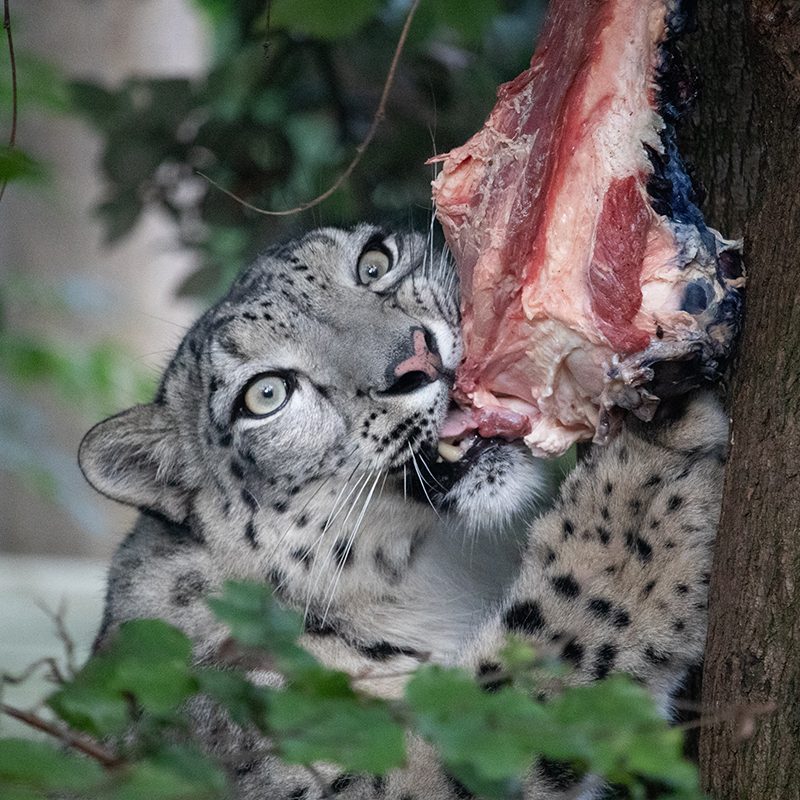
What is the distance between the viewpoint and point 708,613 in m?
2.03

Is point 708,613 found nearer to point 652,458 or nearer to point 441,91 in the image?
point 652,458

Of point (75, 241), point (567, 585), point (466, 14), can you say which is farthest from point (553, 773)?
point (75, 241)

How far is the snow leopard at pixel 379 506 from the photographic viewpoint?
2.16 metres

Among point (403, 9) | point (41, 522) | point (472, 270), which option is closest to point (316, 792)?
point (472, 270)

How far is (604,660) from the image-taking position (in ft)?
7.06

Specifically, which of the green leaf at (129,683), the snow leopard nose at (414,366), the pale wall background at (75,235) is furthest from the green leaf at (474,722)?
the pale wall background at (75,235)

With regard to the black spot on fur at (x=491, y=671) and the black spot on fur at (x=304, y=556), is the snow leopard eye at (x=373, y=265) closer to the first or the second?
the black spot on fur at (x=304, y=556)

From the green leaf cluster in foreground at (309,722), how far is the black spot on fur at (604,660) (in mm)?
743

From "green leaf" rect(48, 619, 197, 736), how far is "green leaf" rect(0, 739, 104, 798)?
12 cm

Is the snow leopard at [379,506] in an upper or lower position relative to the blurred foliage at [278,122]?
lower

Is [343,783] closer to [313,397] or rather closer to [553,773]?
[553,773]

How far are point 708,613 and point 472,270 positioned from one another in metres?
0.81

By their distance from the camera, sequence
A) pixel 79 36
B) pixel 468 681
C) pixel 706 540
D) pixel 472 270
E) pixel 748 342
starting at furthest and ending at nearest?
pixel 79 36
pixel 472 270
pixel 706 540
pixel 748 342
pixel 468 681

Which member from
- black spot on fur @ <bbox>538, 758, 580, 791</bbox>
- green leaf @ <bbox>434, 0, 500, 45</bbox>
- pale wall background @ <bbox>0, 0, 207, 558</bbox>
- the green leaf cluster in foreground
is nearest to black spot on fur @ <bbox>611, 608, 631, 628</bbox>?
black spot on fur @ <bbox>538, 758, 580, 791</bbox>
